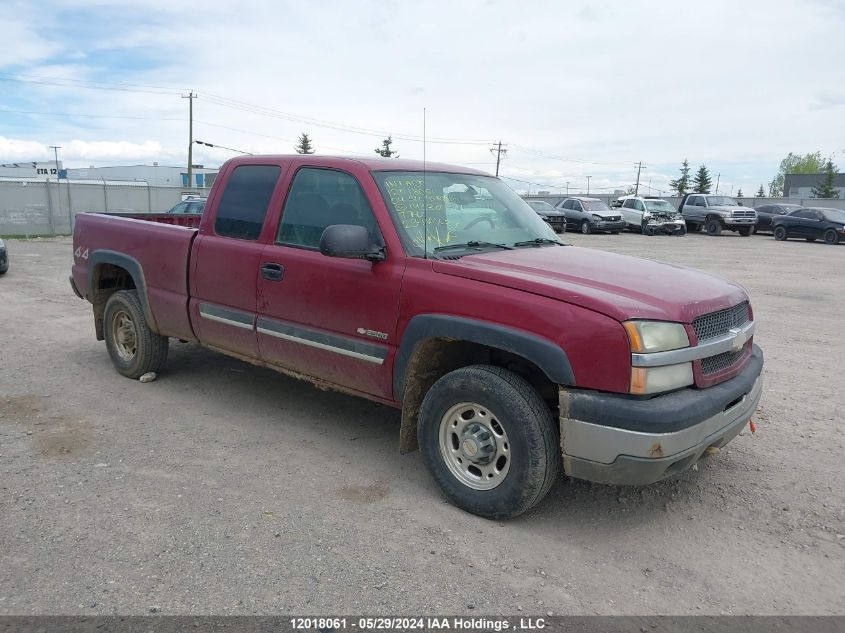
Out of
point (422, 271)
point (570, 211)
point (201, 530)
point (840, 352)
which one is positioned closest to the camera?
point (201, 530)

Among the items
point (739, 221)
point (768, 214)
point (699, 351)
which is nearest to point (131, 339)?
point (699, 351)

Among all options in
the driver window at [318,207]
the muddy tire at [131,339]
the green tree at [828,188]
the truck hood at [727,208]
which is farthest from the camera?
the green tree at [828,188]

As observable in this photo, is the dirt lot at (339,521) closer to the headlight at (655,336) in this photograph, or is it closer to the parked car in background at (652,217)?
the headlight at (655,336)

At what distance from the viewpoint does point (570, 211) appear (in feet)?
108

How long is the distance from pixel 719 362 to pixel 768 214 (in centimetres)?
3165

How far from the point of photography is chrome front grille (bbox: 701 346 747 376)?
3.41 metres

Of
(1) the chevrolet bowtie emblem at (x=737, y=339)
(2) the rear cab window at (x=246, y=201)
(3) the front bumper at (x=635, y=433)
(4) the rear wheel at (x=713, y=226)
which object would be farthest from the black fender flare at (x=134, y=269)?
(4) the rear wheel at (x=713, y=226)

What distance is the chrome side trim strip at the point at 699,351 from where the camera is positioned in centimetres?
308

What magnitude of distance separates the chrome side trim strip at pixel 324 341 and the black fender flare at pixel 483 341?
18 centimetres

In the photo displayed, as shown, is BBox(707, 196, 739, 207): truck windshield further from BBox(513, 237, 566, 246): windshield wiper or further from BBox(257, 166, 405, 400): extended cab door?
BBox(257, 166, 405, 400): extended cab door

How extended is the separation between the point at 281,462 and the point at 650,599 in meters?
2.35

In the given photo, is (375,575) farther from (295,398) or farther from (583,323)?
(295,398)

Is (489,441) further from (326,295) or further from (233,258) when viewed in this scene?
(233,258)

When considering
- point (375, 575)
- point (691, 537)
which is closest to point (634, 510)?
point (691, 537)
